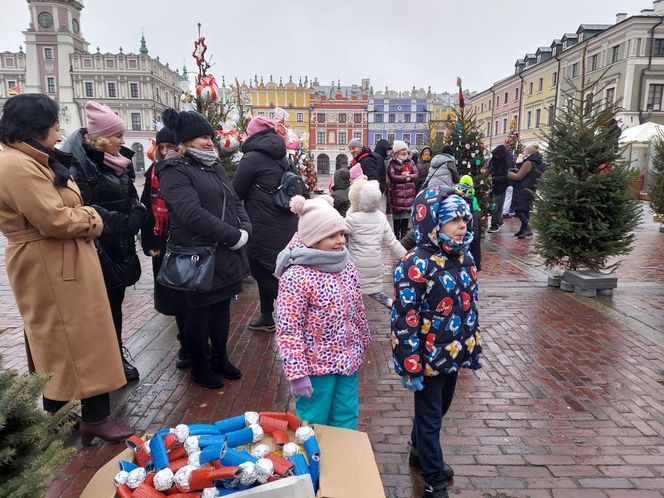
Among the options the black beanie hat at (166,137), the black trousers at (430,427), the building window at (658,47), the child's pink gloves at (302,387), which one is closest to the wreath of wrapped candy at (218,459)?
the child's pink gloves at (302,387)

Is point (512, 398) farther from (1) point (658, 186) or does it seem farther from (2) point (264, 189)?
(1) point (658, 186)

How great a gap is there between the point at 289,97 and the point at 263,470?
77306mm

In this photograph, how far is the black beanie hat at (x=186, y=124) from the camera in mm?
3414

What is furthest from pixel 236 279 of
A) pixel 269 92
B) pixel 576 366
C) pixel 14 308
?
pixel 269 92

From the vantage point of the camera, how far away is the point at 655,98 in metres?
30.3

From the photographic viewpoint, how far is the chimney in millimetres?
31347

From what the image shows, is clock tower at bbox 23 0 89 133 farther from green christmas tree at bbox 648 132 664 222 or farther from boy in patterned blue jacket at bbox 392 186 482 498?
boy in patterned blue jacket at bbox 392 186 482 498

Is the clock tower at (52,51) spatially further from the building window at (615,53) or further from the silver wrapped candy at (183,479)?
the silver wrapped candy at (183,479)

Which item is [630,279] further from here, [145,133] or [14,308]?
[145,133]

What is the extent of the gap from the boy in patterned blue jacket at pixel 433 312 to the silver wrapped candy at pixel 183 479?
1168 mm

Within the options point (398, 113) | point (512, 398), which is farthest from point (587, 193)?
point (398, 113)

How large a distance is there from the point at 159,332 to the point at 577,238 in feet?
17.8

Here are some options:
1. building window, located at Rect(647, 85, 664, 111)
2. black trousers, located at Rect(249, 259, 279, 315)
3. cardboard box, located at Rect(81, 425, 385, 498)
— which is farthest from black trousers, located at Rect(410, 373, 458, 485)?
building window, located at Rect(647, 85, 664, 111)

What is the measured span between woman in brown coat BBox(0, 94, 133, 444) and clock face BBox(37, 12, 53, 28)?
78.0 m
